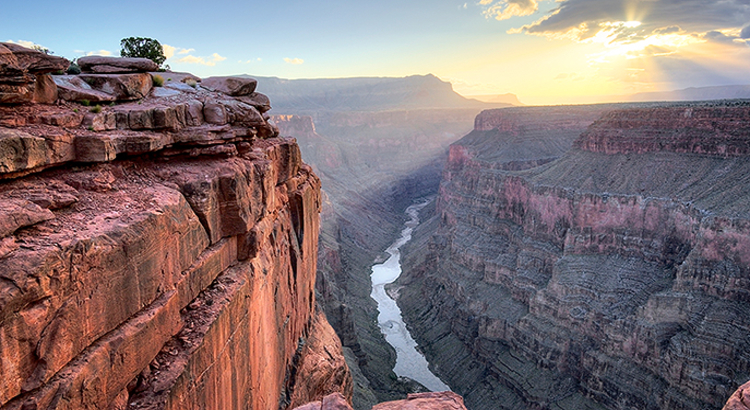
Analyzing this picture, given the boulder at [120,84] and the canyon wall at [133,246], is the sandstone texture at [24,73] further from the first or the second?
the boulder at [120,84]

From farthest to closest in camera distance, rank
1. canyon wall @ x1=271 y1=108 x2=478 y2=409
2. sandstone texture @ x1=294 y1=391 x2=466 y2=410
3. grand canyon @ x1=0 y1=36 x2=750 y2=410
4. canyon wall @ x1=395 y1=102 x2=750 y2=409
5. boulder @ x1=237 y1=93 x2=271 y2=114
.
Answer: canyon wall @ x1=271 y1=108 x2=478 y2=409 < canyon wall @ x1=395 y1=102 x2=750 y2=409 < boulder @ x1=237 y1=93 x2=271 y2=114 < grand canyon @ x1=0 y1=36 x2=750 y2=410 < sandstone texture @ x1=294 y1=391 x2=466 y2=410

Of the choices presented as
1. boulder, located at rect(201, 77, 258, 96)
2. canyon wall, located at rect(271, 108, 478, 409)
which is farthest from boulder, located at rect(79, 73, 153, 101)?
canyon wall, located at rect(271, 108, 478, 409)

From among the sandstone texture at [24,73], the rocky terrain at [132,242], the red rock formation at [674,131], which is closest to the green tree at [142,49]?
the rocky terrain at [132,242]

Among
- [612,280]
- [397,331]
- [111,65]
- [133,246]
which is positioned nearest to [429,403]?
[133,246]

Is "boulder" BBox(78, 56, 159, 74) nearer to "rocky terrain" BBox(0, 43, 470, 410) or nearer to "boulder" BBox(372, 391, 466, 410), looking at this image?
"rocky terrain" BBox(0, 43, 470, 410)

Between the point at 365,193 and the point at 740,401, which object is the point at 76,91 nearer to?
the point at 740,401

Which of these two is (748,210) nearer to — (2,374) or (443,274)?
(443,274)

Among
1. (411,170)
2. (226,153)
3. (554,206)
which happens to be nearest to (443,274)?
(554,206)
